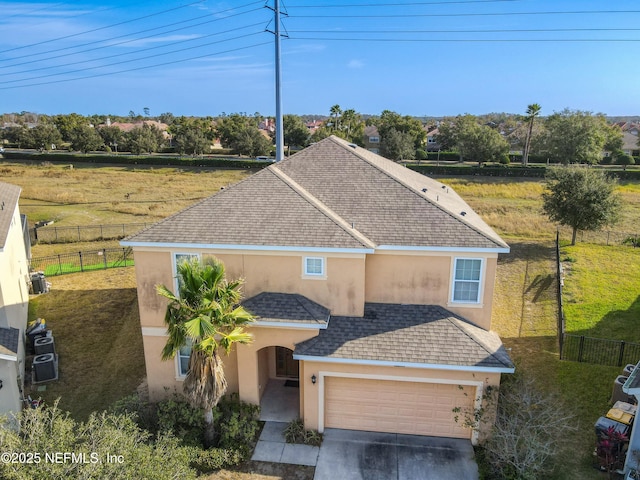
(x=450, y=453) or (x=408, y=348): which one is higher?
(x=408, y=348)

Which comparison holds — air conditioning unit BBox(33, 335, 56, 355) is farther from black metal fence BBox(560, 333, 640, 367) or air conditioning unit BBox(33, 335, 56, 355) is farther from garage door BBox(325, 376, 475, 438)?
black metal fence BBox(560, 333, 640, 367)

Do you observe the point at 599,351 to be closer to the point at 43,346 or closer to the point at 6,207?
the point at 43,346

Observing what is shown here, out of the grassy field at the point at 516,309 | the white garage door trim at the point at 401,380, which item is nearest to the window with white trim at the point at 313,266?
the white garage door trim at the point at 401,380

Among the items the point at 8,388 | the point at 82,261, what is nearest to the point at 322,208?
the point at 8,388

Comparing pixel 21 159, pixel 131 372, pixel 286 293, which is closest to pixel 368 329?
pixel 286 293

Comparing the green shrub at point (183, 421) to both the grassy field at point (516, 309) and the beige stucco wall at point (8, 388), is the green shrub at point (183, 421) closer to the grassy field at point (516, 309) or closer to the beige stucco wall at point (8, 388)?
the grassy field at point (516, 309)

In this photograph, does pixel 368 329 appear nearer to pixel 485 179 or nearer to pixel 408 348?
pixel 408 348
